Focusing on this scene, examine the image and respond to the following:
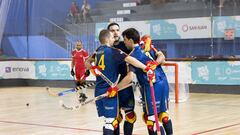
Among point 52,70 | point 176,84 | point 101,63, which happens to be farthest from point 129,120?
point 52,70

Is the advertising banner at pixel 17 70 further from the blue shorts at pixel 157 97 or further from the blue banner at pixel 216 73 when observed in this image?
the blue shorts at pixel 157 97

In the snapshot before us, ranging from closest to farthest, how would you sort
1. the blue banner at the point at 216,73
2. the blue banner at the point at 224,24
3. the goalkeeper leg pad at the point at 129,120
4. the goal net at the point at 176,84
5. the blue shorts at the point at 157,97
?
the blue shorts at the point at 157,97 < the goalkeeper leg pad at the point at 129,120 < the goal net at the point at 176,84 < the blue banner at the point at 216,73 < the blue banner at the point at 224,24

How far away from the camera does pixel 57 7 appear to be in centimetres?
2003

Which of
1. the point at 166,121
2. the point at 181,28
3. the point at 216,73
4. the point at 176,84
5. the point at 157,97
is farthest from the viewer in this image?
the point at 181,28

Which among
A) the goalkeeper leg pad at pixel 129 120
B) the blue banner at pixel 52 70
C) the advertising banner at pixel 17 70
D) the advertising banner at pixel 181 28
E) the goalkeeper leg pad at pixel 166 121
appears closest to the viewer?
the goalkeeper leg pad at pixel 166 121

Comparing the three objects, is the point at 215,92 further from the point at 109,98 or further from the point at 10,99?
the point at 109,98

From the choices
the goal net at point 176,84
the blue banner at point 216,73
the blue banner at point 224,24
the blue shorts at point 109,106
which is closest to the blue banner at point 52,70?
the blue banner at point 216,73

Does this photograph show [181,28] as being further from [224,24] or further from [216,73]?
[216,73]

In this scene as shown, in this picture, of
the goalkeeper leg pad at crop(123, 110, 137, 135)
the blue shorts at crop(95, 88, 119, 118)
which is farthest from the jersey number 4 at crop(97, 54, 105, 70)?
the goalkeeper leg pad at crop(123, 110, 137, 135)

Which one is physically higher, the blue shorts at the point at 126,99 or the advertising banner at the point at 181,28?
the advertising banner at the point at 181,28

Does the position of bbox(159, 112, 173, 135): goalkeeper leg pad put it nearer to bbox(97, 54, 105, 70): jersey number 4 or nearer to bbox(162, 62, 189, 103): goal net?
bbox(97, 54, 105, 70): jersey number 4

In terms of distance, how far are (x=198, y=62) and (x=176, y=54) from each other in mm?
1110

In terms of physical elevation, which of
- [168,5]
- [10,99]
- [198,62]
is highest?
[168,5]

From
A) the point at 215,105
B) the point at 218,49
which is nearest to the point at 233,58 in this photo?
the point at 218,49
